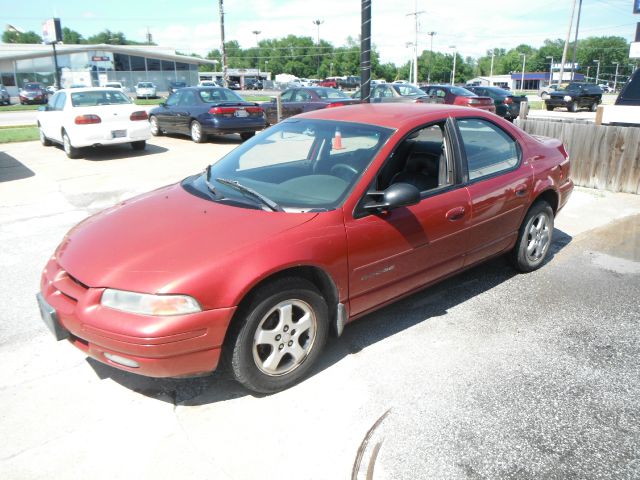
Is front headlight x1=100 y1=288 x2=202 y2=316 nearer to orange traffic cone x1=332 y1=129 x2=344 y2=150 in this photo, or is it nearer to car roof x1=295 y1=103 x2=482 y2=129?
orange traffic cone x1=332 y1=129 x2=344 y2=150

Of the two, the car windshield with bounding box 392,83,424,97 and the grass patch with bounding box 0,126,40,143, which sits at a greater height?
the car windshield with bounding box 392,83,424,97

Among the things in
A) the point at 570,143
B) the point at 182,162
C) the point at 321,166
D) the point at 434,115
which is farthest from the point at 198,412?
the point at 182,162

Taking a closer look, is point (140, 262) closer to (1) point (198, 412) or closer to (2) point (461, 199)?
(1) point (198, 412)

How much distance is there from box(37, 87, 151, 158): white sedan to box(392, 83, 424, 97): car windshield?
10409mm

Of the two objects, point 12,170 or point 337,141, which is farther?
point 12,170

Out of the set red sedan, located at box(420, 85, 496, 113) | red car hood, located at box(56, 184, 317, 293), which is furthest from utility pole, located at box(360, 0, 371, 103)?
red sedan, located at box(420, 85, 496, 113)

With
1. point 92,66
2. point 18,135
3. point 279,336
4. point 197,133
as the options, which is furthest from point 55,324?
point 92,66

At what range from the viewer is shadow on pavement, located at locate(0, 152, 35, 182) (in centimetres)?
986

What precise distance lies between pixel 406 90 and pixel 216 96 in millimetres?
8251

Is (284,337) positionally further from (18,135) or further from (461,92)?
(461,92)

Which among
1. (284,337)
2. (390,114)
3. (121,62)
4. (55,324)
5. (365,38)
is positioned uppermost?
(121,62)

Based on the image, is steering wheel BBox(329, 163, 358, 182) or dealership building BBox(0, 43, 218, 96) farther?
dealership building BBox(0, 43, 218, 96)

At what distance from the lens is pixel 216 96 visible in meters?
14.2

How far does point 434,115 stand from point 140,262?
242 cm
